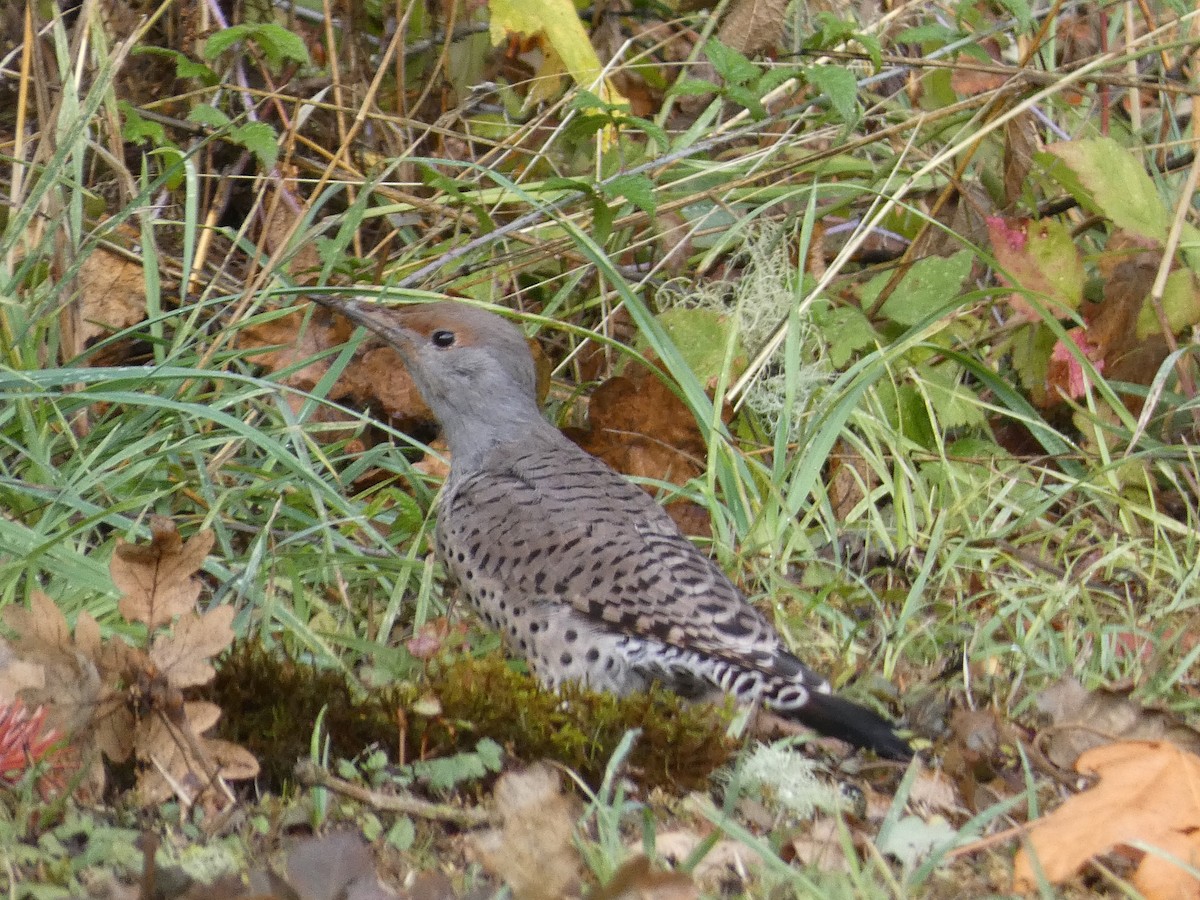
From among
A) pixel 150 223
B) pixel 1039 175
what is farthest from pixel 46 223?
pixel 1039 175

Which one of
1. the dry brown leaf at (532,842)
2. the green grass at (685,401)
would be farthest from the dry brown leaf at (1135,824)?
the dry brown leaf at (532,842)

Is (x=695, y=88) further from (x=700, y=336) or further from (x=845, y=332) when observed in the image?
(x=845, y=332)

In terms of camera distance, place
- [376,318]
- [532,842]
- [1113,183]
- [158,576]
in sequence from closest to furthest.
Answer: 1. [532,842]
2. [158,576]
3. [376,318]
4. [1113,183]

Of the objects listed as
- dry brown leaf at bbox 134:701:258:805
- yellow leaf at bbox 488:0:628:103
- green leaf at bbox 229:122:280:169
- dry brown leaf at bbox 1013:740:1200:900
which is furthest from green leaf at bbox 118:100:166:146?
dry brown leaf at bbox 1013:740:1200:900

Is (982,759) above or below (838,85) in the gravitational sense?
below

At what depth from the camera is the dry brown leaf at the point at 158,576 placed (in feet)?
8.98

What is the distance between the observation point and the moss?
289 centimetres

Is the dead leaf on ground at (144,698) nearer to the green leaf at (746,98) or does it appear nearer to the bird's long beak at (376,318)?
the bird's long beak at (376,318)

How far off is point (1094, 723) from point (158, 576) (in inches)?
75.6

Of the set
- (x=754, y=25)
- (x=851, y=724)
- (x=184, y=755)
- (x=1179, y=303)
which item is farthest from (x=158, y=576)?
(x=1179, y=303)

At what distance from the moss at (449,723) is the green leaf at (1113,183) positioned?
2.36m

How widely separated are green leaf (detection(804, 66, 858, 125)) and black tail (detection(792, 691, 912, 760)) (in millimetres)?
1735

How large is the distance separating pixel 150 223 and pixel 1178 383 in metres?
3.21

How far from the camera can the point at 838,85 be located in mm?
4094
